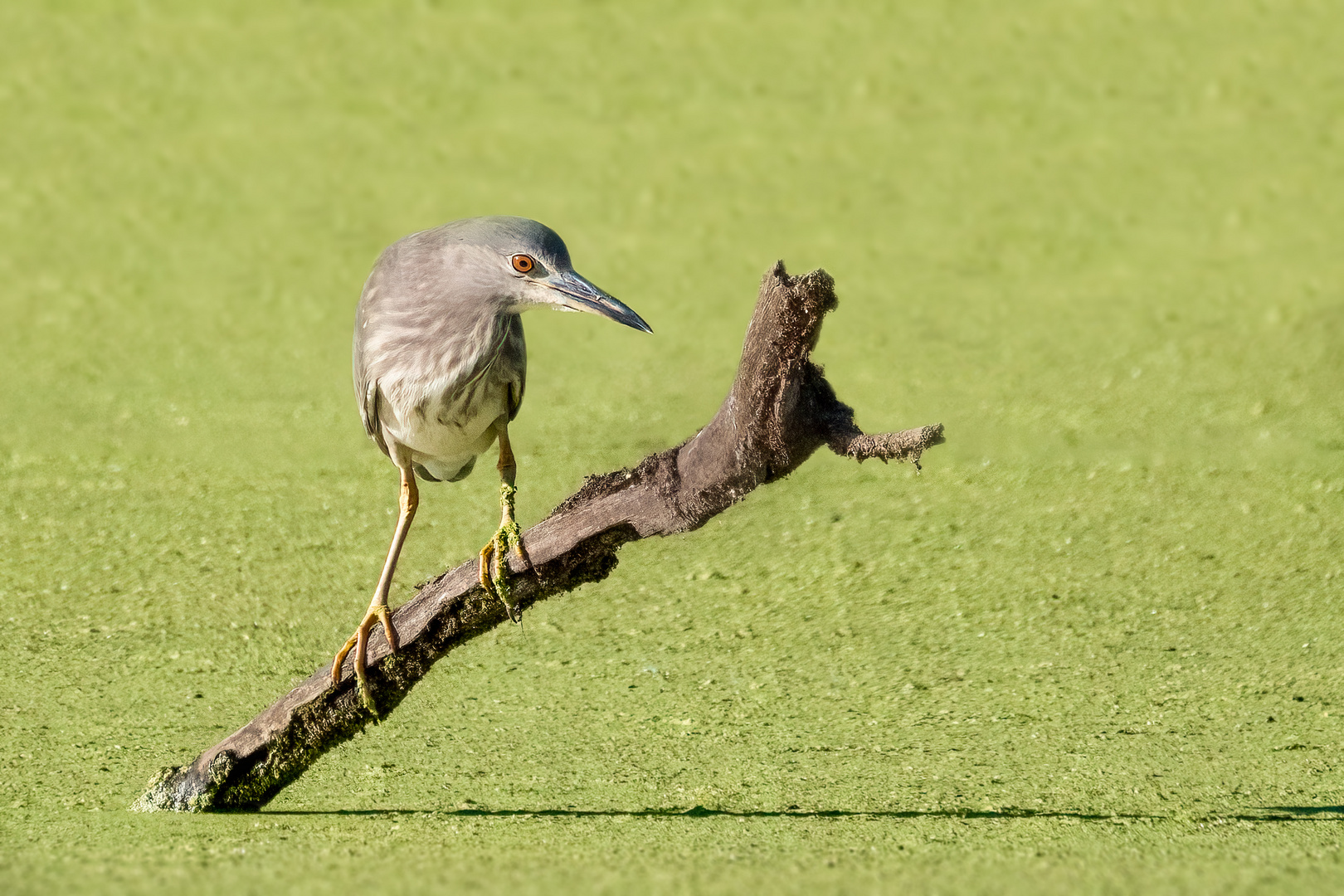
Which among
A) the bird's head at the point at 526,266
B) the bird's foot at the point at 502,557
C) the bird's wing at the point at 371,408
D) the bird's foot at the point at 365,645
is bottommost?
the bird's foot at the point at 365,645

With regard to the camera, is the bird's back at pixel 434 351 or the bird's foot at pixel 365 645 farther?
the bird's foot at pixel 365 645

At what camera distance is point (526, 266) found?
6.50ft

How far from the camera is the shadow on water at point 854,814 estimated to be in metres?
2.44

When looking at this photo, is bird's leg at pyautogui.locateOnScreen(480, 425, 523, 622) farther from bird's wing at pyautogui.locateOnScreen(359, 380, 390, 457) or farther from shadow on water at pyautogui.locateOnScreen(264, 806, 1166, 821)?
shadow on water at pyautogui.locateOnScreen(264, 806, 1166, 821)

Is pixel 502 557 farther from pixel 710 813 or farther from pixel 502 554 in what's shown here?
pixel 710 813

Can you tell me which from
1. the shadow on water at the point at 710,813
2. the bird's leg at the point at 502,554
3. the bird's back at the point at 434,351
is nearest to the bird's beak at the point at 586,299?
the bird's back at the point at 434,351

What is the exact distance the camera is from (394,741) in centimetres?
287

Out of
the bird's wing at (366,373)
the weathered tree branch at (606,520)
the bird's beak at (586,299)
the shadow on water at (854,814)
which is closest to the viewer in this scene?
the weathered tree branch at (606,520)

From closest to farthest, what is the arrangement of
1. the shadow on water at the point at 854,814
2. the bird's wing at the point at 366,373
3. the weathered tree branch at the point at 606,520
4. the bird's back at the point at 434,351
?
the weathered tree branch at the point at 606,520 < the bird's back at the point at 434,351 < the bird's wing at the point at 366,373 < the shadow on water at the point at 854,814

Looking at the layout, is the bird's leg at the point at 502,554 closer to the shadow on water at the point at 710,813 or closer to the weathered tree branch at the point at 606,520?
the weathered tree branch at the point at 606,520

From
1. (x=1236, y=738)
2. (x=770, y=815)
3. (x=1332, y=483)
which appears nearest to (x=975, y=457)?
(x=1332, y=483)

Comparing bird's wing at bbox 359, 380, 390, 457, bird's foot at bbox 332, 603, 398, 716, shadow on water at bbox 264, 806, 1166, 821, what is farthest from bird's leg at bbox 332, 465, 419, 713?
shadow on water at bbox 264, 806, 1166, 821

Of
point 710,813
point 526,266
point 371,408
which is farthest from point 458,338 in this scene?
point 710,813

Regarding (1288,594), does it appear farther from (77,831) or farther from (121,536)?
(121,536)
